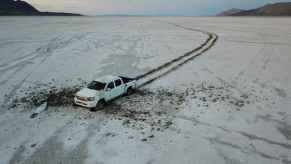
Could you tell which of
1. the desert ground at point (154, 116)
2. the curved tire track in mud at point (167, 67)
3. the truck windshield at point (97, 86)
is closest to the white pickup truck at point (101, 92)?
the truck windshield at point (97, 86)

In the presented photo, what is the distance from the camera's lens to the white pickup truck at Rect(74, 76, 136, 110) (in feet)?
47.0

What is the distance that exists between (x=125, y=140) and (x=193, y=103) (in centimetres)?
602

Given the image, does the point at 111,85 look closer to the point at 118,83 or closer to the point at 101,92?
the point at 118,83

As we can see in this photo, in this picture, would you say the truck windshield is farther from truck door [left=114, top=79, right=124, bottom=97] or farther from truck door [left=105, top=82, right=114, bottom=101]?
truck door [left=114, top=79, right=124, bottom=97]

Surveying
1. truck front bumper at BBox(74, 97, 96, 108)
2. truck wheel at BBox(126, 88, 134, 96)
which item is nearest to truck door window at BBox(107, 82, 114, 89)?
truck front bumper at BBox(74, 97, 96, 108)

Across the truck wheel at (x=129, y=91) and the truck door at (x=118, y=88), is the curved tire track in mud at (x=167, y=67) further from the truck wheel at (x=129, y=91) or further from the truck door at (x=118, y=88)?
the truck door at (x=118, y=88)

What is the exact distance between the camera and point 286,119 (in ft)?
46.0

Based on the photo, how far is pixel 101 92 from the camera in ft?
48.2

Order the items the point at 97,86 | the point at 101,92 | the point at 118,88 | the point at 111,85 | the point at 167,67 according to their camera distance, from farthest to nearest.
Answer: the point at 167,67 → the point at 118,88 → the point at 111,85 → the point at 97,86 → the point at 101,92

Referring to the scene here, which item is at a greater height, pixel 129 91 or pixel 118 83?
pixel 118 83

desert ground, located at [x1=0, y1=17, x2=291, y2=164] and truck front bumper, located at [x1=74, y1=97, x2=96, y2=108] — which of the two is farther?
truck front bumper, located at [x1=74, y1=97, x2=96, y2=108]

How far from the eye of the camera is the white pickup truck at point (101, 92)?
14.3 m

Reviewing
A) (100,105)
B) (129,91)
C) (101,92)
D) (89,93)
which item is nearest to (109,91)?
(101,92)

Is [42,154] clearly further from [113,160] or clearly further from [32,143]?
[113,160]
